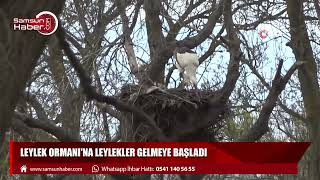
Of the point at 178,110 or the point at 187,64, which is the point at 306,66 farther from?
the point at 178,110

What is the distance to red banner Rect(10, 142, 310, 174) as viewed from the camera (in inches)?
219

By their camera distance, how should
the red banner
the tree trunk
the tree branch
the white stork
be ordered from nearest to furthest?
the tree branch → the red banner → the white stork → the tree trunk

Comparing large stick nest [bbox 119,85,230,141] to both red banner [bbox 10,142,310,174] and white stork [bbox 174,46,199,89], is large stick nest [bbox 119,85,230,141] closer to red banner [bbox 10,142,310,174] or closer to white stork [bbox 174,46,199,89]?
red banner [bbox 10,142,310,174]

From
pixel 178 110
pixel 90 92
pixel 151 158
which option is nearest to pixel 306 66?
pixel 178 110

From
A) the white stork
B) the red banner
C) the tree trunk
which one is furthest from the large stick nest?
the tree trunk

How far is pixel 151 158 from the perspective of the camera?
18.4 feet

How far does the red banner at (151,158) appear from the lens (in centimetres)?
557

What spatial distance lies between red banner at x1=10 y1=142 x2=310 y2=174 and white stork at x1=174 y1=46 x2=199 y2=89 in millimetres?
858

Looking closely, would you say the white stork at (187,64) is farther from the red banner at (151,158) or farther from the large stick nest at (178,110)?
the red banner at (151,158)

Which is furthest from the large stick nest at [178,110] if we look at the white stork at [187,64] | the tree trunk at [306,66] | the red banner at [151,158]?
the tree trunk at [306,66]

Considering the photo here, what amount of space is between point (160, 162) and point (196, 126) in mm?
590

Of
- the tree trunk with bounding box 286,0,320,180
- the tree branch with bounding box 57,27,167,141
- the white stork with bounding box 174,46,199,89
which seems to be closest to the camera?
the tree branch with bounding box 57,27,167,141

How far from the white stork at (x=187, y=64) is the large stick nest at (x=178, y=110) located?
1.23 feet

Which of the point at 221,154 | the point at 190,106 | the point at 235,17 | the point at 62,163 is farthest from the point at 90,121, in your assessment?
the point at 235,17
